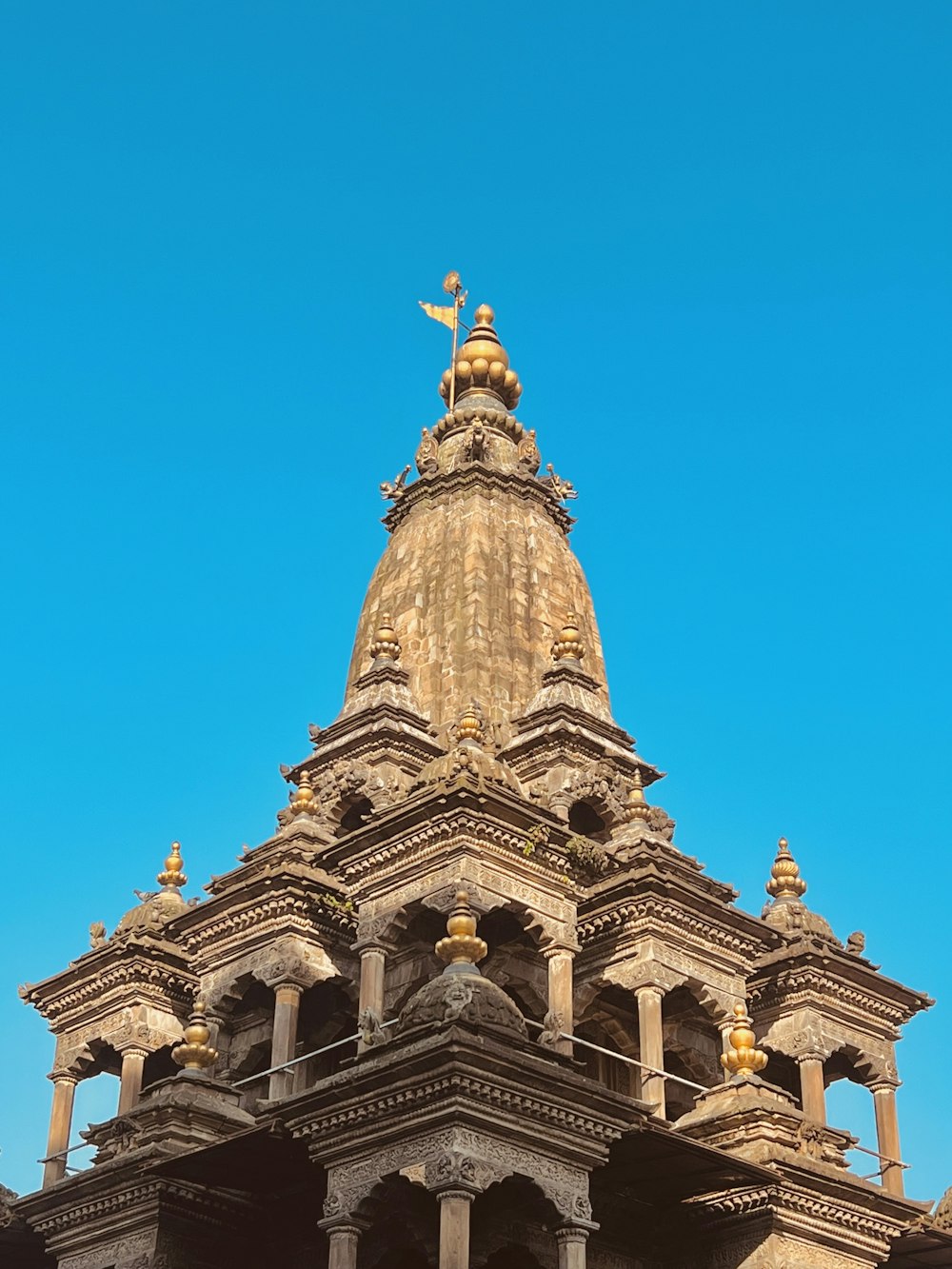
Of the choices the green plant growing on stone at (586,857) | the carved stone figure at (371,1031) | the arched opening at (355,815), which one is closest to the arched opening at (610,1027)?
the green plant growing on stone at (586,857)

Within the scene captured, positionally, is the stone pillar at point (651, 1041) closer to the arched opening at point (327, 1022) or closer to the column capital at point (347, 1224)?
the arched opening at point (327, 1022)

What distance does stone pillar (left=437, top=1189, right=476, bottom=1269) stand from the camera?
77.1 feet

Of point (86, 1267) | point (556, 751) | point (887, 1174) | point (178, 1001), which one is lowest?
point (86, 1267)

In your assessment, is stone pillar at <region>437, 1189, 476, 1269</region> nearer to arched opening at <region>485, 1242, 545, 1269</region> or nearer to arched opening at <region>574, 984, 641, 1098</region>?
arched opening at <region>485, 1242, 545, 1269</region>

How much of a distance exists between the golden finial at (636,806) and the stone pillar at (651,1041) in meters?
4.11

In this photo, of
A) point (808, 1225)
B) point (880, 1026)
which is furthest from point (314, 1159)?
point (880, 1026)

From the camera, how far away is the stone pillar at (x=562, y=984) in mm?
32447

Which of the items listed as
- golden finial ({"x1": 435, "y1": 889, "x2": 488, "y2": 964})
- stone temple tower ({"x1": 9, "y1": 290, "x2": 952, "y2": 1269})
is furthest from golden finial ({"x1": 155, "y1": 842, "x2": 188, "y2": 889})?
golden finial ({"x1": 435, "y1": 889, "x2": 488, "y2": 964})

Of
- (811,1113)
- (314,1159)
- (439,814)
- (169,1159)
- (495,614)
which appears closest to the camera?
(314,1159)

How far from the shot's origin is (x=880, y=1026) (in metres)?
38.6

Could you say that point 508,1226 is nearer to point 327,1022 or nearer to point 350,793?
point 327,1022

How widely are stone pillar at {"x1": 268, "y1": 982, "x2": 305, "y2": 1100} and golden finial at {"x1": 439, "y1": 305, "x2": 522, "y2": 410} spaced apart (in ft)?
64.5

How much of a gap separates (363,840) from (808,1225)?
9.92 metres

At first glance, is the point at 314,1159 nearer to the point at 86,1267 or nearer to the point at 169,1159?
the point at 169,1159
